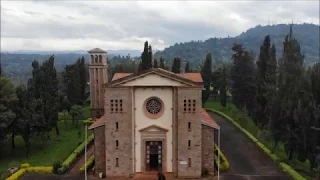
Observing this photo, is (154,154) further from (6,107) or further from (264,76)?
(264,76)

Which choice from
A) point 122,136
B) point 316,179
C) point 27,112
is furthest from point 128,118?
point 316,179

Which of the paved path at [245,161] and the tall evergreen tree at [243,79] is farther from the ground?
the tall evergreen tree at [243,79]

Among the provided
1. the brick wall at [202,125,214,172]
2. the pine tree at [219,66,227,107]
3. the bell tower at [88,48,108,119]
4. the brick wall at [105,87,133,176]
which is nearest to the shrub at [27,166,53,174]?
the brick wall at [105,87,133,176]

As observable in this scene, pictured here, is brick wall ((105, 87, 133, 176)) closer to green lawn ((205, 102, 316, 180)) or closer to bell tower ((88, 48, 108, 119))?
green lawn ((205, 102, 316, 180))

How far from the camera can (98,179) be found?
3069 centimetres

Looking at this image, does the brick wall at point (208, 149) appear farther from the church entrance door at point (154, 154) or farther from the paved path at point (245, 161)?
the church entrance door at point (154, 154)

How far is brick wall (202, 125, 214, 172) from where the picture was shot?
3152 centimetres

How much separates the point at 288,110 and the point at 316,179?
19.5ft

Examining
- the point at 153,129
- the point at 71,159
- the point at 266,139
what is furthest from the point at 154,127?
the point at 266,139

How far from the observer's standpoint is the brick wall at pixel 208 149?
31516 mm

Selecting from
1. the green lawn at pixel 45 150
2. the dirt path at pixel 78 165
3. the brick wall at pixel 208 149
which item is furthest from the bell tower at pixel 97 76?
the brick wall at pixel 208 149

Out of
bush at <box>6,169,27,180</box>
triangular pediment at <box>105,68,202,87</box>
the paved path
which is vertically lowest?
the paved path

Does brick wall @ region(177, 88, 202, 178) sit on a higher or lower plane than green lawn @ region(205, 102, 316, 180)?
higher

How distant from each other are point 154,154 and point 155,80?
548 cm
